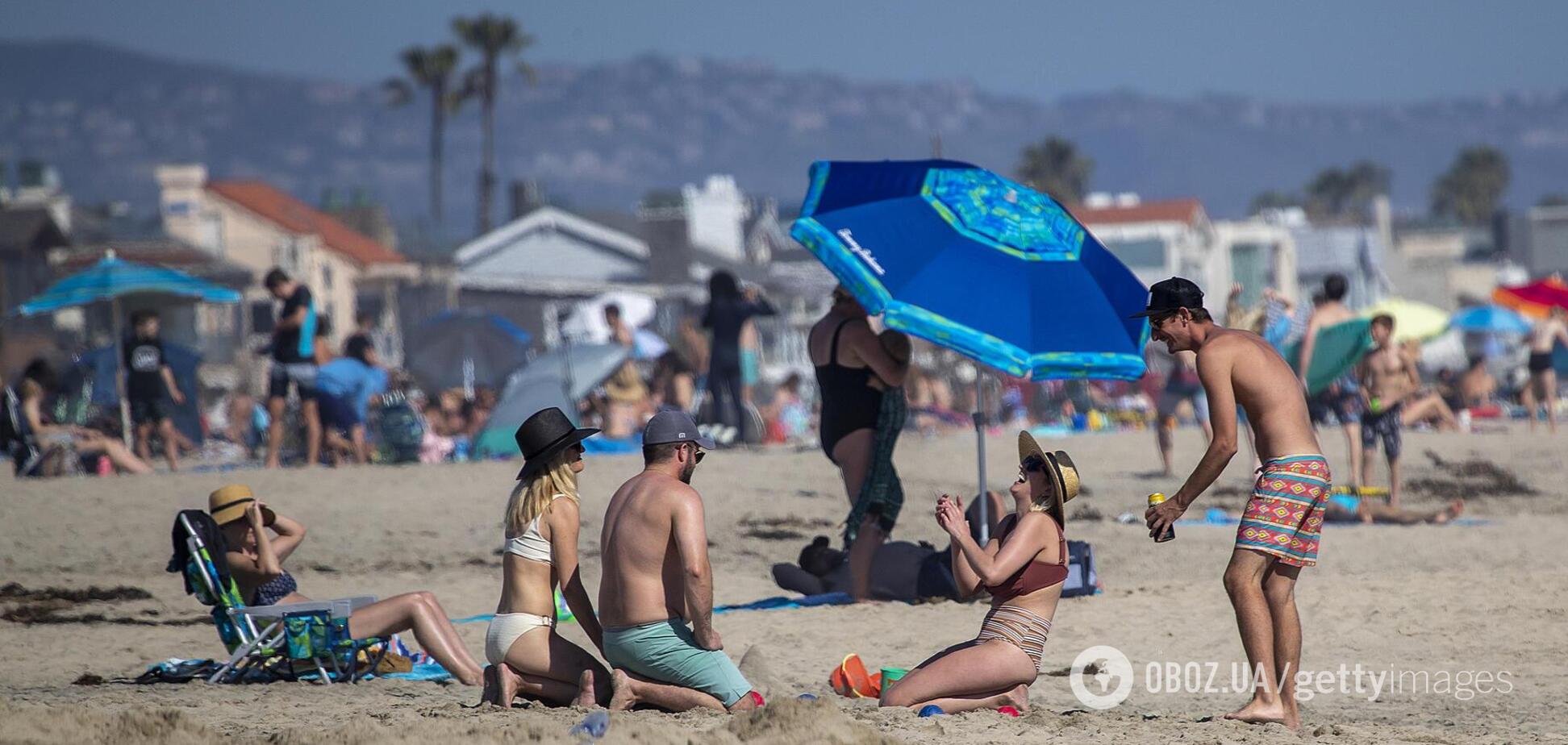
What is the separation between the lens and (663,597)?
228 inches

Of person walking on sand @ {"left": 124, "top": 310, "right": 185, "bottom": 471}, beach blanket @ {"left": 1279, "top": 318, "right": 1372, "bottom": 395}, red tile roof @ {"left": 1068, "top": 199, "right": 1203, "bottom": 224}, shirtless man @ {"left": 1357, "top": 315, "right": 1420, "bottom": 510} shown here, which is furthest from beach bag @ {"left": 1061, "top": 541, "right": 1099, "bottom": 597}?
red tile roof @ {"left": 1068, "top": 199, "right": 1203, "bottom": 224}

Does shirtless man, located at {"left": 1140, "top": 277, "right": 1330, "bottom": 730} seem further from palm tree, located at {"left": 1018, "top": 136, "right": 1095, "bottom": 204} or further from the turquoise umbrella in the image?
palm tree, located at {"left": 1018, "top": 136, "right": 1095, "bottom": 204}

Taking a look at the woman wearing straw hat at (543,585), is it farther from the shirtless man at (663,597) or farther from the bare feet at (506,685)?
the shirtless man at (663,597)

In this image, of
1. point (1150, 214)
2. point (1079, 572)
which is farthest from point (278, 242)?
point (1079, 572)

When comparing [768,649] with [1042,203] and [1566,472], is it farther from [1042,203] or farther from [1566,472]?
[1566,472]

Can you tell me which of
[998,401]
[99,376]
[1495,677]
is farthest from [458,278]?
[1495,677]

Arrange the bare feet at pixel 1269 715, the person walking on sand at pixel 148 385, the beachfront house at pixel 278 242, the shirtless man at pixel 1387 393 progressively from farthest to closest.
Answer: the beachfront house at pixel 278 242 → the person walking on sand at pixel 148 385 → the shirtless man at pixel 1387 393 → the bare feet at pixel 1269 715

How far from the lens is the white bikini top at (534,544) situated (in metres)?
5.89

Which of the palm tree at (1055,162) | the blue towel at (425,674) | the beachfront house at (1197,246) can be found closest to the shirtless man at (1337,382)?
the blue towel at (425,674)

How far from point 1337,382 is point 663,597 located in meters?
7.45

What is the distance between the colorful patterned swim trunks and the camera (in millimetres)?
5547

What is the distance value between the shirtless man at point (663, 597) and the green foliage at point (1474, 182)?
122m

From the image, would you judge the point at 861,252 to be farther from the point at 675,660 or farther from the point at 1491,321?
the point at 1491,321

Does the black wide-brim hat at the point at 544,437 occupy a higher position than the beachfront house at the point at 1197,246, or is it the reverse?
the beachfront house at the point at 1197,246
